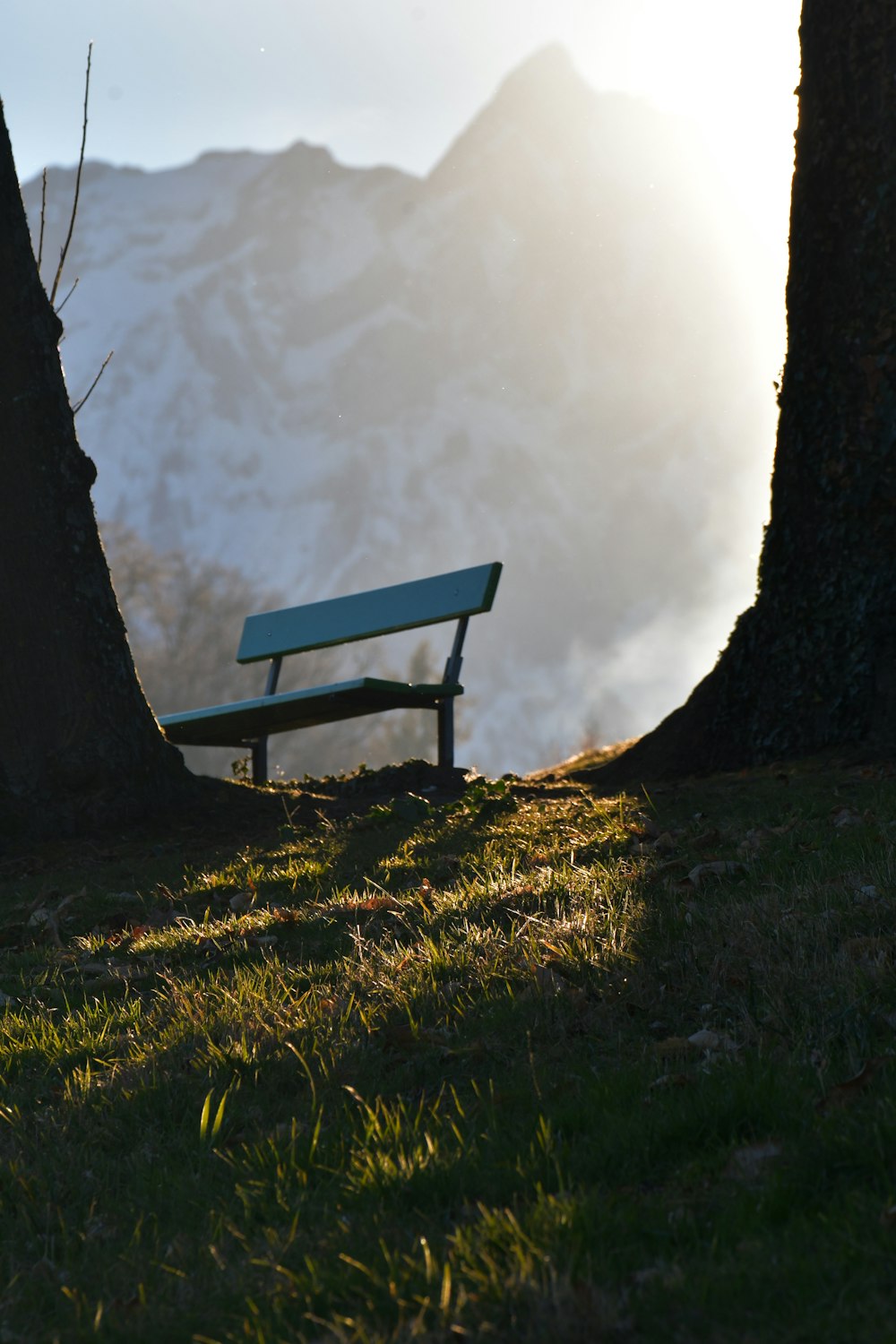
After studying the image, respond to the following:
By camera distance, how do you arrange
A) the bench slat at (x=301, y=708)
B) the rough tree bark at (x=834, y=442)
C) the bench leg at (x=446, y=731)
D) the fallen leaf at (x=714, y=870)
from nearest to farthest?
the fallen leaf at (x=714, y=870), the rough tree bark at (x=834, y=442), the bench slat at (x=301, y=708), the bench leg at (x=446, y=731)

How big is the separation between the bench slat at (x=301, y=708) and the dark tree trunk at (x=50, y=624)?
3.08ft

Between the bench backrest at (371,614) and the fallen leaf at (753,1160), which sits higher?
the bench backrest at (371,614)

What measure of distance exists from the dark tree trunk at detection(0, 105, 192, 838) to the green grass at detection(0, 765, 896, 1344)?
2.03 meters

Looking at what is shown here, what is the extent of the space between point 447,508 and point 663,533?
2947cm

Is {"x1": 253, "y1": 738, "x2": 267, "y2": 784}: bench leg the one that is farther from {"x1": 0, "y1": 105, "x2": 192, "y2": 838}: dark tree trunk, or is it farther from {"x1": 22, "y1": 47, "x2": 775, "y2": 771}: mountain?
{"x1": 22, "y1": 47, "x2": 775, "y2": 771}: mountain

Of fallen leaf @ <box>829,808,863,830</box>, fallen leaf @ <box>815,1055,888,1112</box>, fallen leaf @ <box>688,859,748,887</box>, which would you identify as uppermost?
fallen leaf @ <box>829,808,863,830</box>

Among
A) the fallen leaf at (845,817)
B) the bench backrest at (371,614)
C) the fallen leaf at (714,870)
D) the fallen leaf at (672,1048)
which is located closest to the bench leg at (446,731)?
the bench backrest at (371,614)

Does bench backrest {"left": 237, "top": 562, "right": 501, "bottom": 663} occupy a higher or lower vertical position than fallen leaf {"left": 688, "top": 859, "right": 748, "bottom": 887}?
higher

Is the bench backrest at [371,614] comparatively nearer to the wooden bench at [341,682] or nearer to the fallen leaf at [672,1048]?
the wooden bench at [341,682]

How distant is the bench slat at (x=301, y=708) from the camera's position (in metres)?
7.97

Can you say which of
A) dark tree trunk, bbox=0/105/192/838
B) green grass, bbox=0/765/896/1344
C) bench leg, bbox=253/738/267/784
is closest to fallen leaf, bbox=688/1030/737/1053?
green grass, bbox=0/765/896/1344

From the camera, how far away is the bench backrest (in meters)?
9.09

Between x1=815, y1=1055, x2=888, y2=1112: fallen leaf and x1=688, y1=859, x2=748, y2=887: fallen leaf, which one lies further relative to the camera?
x1=688, y1=859, x2=748, y2=887: fallen leaf

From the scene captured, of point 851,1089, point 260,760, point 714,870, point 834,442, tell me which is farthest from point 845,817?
point 260,760
